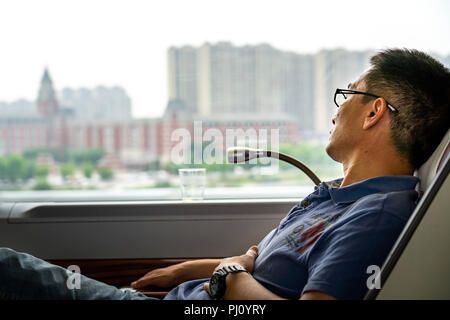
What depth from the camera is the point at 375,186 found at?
4.24ft

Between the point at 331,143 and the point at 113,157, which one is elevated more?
the point at 331,143

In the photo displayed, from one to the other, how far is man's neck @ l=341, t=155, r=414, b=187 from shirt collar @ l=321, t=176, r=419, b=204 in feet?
0.22

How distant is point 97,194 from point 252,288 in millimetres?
1541

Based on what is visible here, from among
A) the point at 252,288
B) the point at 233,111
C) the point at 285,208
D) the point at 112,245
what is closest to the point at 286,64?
the point at 233,111

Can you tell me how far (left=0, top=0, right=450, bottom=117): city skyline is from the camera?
245 centimetres

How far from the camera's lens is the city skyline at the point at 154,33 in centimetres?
245

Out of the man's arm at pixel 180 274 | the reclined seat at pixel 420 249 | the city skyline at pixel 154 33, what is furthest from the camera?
the city skyline at pixel 154 33

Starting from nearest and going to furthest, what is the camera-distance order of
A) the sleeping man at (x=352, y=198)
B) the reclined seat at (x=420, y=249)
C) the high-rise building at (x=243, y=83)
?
the reclined seat at (x=420, y=249)
the sleeping man at (x=352, y=198)
the high-rise building at (x=243, y=83)

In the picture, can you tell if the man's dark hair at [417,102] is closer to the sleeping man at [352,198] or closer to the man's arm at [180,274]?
the sleeping man at [352,198]

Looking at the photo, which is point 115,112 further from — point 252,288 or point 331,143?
point 252,288

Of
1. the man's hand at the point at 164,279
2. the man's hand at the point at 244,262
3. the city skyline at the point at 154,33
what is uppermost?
the city skyline at the point at 154,33

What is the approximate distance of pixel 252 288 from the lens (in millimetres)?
1203

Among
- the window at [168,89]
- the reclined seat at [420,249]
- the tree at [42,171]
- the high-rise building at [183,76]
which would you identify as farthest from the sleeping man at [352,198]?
the tree at [42,171]

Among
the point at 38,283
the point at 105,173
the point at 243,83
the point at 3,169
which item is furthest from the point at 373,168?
the point at 3,169
